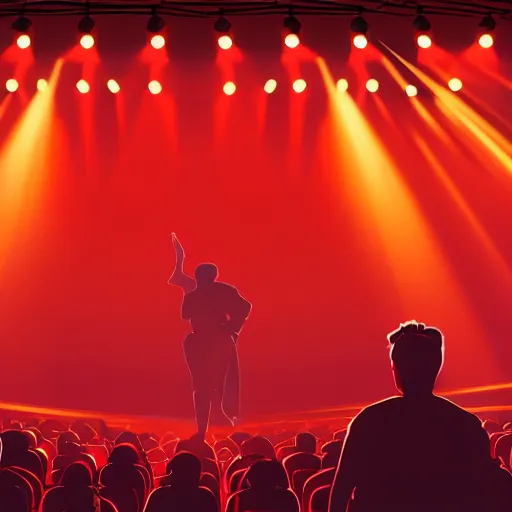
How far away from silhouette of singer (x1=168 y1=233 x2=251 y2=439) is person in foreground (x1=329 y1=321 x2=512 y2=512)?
363 cm

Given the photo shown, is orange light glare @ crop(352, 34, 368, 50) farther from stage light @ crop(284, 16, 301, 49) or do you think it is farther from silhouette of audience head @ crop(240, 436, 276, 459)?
silhouette of audience head @ crop(240, 436, 276, 459)

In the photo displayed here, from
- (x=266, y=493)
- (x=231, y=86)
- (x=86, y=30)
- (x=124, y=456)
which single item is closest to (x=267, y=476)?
(x=266, y=493)

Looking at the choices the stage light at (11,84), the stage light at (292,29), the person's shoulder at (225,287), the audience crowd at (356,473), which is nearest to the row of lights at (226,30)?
the stage light at (292,29)

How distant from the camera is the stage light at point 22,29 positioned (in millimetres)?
6250

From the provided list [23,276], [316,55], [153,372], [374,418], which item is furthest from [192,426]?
[374,418]

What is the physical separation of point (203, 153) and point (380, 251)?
5.82 ft

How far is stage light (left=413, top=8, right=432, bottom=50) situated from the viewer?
6.34 metres

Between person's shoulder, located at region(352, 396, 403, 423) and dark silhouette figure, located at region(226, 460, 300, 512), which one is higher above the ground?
person's shoulder, located at region(352, 396, 403, 423)

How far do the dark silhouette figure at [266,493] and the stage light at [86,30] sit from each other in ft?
15.0

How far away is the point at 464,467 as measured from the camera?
84.5 inches

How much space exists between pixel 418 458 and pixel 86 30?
5.02m

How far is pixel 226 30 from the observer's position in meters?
6.24

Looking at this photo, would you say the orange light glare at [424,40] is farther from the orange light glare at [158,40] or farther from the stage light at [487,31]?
the orange light glare at [158,40]

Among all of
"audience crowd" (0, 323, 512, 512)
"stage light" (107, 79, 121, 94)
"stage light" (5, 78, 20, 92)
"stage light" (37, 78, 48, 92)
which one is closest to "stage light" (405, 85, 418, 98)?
"stage light" (107, 79, 121, 94)
